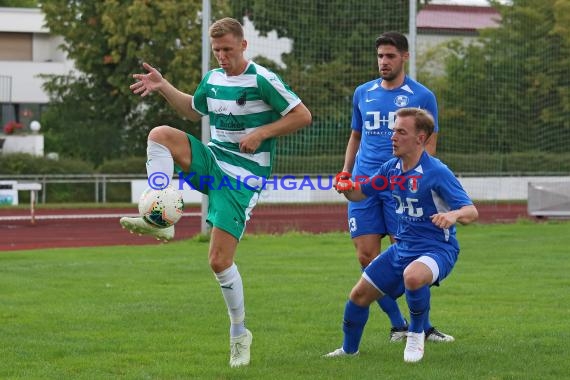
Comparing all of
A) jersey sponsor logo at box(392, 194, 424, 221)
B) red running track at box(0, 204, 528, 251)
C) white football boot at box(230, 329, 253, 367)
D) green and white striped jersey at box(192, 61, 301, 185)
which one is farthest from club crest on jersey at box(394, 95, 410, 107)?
red running track at box(0, 204, 528, 251)

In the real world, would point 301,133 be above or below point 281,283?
above

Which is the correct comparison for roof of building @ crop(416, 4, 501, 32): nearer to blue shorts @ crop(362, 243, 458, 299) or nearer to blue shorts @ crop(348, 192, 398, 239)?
blue shorts @ crop(348, 192, 398, 239)

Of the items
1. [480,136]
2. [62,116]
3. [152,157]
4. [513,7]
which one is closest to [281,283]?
[152,157]

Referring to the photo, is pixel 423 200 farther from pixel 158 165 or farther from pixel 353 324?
pixel 158 165

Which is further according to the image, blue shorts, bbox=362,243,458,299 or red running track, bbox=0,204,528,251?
red running track, bbox=0,204,528,251

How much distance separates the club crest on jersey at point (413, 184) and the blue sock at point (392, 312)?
1.41 m

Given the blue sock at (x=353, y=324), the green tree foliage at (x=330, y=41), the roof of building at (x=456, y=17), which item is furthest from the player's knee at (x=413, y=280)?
the roof of building at (x=456, y=17)

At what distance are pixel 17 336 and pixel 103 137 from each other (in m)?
32.6

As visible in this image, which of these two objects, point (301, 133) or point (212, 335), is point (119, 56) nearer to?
point (301, 133)

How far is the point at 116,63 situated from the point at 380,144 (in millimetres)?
30802

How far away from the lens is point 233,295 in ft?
23.0

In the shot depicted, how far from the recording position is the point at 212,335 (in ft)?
26.9

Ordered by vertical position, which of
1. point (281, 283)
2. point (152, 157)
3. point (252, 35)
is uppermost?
point (252, 35)

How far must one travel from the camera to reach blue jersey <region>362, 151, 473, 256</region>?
676 centimetres
